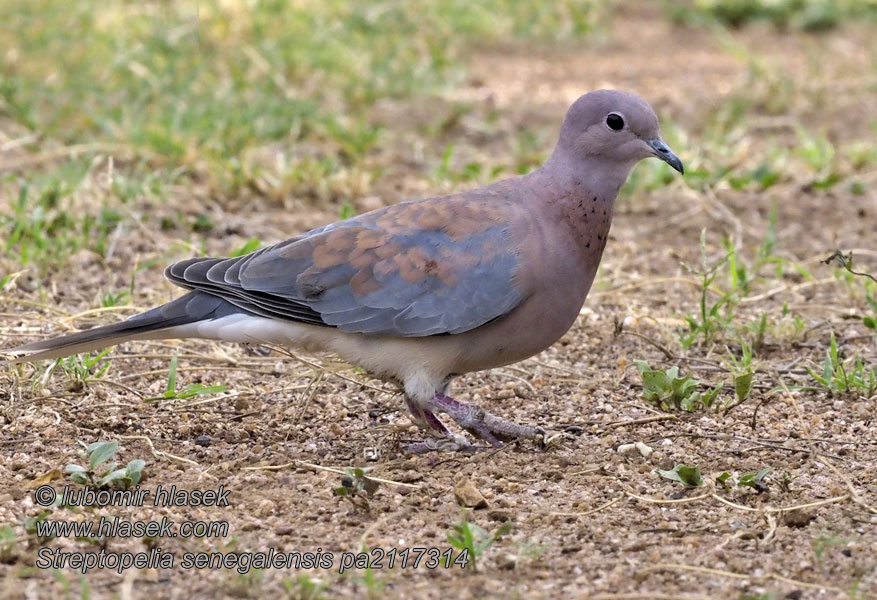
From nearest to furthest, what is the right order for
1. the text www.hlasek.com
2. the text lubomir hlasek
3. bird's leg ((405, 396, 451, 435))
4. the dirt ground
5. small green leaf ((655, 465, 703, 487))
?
the dirt ground → the text www.hlasek.com → the text lubomir hlasek → small green leaf ((655, 465, 703, 487)) → bird's leg ((405, 396, 451, 435))

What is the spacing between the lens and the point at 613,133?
3.96 metres

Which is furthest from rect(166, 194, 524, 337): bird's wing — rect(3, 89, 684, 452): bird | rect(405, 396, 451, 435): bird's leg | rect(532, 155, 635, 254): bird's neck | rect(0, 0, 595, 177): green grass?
rect(0, 0, 595, 177): green grass

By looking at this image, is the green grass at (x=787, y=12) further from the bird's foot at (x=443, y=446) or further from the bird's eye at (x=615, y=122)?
the bird's foot at (x=443, y=446)

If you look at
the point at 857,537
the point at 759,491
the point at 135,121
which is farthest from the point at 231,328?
the point at 135,121

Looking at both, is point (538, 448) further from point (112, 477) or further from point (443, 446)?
point (112, 477)

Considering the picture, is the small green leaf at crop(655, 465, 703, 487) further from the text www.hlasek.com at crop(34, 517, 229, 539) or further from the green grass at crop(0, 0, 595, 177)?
the green grass at crop(0, 0, 595, 177)

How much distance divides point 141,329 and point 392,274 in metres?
0.77

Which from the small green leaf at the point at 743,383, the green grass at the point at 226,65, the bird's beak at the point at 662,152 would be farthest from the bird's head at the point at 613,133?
the green grass at the point at 226,65

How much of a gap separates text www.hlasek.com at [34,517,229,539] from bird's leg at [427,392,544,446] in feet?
2.94

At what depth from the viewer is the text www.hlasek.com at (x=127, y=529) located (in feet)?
9.98

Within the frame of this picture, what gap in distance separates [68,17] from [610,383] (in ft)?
17.9

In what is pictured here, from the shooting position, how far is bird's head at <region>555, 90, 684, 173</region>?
13.0ft

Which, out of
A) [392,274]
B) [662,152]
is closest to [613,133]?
[662,152]

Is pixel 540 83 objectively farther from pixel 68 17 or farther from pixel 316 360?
pixel 316 360
